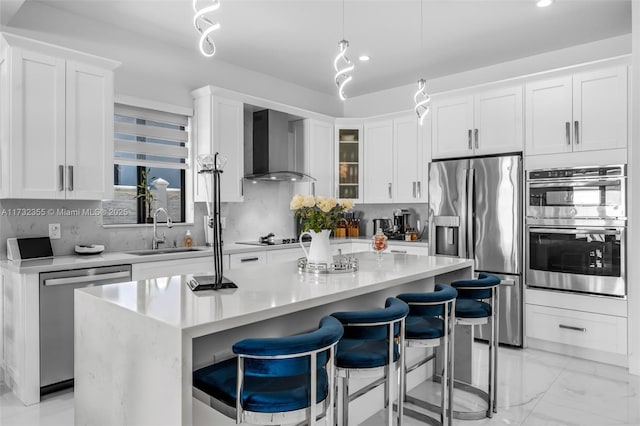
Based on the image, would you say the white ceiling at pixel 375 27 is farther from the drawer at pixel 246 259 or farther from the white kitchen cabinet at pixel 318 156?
the drawer at pixel 246 259

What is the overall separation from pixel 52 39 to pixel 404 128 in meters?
3.76

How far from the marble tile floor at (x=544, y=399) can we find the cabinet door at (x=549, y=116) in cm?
195

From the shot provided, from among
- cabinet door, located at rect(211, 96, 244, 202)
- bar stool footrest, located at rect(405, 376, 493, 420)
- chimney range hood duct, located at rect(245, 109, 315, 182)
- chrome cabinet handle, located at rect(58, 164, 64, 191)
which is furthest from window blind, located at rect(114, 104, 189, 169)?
bar stool footrest, located at rect(405, 376, 493, 420)

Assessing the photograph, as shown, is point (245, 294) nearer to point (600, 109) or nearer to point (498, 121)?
point (498, 121)

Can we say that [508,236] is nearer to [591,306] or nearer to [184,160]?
[591,306]

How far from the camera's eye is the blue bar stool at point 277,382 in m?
1.45

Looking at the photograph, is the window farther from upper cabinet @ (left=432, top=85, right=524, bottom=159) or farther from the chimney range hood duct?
upper cabinet @ (left=432, top=85, right=524, bottom=159)

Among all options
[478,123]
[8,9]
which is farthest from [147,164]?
[478,123]

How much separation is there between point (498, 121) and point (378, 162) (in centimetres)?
167

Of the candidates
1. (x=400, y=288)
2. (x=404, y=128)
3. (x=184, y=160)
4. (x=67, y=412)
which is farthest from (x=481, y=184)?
(x=67, y=412)

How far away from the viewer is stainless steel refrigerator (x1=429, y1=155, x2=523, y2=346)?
4090 mm

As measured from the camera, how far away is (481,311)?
2.67 m

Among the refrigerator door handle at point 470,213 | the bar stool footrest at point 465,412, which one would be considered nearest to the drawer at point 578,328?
the refrigerator door handle at point 470,213

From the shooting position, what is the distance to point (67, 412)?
274 centimetres
